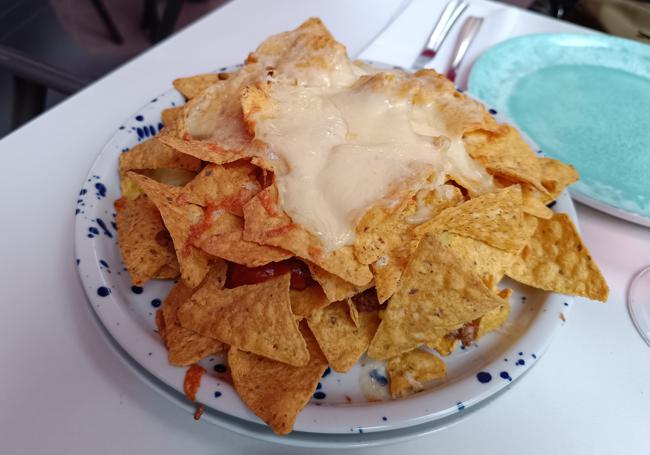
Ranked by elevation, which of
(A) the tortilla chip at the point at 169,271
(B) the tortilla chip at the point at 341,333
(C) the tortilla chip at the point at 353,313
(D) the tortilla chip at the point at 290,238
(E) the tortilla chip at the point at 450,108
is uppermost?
(E) the tortilla chip at the point at 450,108

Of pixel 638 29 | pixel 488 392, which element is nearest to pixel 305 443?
pixel 488 392

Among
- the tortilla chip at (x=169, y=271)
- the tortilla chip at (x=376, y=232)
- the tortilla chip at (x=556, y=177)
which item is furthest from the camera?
the tortilla chip at (x=556, y=177)

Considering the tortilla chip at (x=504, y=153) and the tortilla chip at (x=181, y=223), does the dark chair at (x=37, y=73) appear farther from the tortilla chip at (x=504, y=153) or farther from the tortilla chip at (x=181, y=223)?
the tortilla chip at (x=504, y=153)

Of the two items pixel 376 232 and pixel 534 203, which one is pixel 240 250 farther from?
pixel 534 203

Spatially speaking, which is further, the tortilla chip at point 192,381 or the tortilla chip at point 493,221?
the tortilla chip at point 493,221

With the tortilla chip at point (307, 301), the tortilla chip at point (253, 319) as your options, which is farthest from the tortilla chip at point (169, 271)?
the tortilla chip at point (307, 301)

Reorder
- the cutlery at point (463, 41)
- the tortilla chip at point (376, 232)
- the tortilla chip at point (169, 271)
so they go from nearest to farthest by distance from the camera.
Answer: the tortilla chip at point (376, 232)
the tortilla chip at point (169, 271)
the cutlery at point (463, 41)

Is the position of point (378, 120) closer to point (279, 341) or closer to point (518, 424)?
point (279, 341)

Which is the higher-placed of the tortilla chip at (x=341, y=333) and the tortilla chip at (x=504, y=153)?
the tortilla chip at (x=504, y=153)
